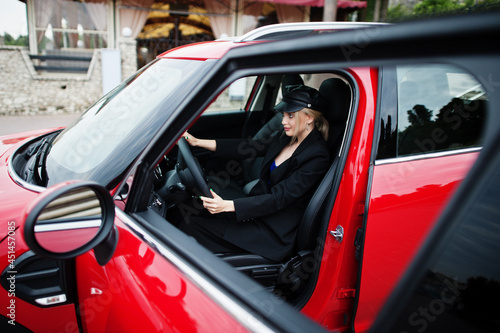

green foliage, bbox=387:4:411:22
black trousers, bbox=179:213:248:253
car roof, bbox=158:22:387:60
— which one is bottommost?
black trousers, bbox=179:213:248:253

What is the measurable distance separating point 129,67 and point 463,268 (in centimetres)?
1100

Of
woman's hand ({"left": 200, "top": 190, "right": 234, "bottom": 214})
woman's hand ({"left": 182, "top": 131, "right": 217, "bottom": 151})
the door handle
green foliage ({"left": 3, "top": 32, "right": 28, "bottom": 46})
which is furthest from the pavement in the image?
the door handle

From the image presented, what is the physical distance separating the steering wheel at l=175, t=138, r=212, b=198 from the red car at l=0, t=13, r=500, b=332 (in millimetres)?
12

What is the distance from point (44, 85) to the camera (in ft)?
32.1

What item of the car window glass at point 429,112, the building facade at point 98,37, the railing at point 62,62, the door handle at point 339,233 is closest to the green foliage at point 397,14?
the car window glass at point 429,112

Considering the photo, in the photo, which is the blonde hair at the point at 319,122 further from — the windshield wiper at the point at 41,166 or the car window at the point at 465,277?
the car window at the point at 465,277

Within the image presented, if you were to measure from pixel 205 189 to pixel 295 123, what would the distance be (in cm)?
82

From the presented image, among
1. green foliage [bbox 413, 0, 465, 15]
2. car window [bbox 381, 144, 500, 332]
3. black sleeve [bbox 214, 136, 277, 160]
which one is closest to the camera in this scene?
car window [bbox 381, 144, 500, 332]

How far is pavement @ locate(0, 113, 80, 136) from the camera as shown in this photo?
7.83 metres

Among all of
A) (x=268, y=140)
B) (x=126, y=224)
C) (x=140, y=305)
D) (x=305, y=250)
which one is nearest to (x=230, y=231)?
(x=305, y=250)

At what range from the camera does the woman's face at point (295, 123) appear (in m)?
2.26

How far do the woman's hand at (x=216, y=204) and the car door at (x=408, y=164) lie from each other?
73 cm

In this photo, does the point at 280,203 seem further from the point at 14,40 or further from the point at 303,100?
the point at 14,40

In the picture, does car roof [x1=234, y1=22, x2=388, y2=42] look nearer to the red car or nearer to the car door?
the red car
